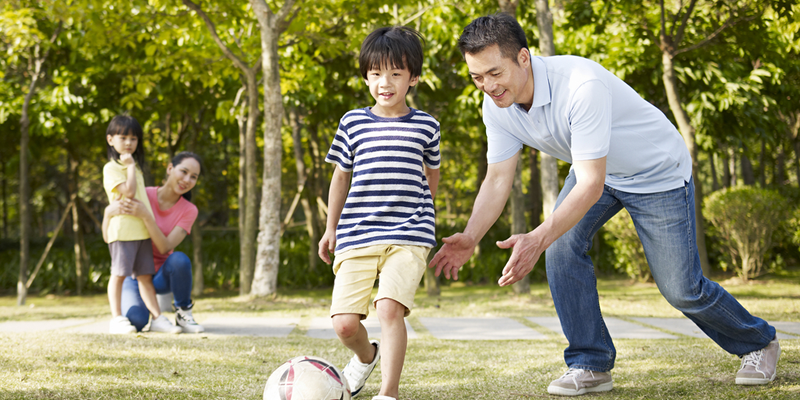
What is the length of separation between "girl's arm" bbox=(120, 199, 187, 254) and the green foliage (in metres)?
6.62

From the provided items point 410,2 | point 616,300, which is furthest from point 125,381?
point 410,2

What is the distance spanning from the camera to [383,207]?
256cm

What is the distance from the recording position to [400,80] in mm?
2686

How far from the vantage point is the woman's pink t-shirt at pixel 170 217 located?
5.00 metres

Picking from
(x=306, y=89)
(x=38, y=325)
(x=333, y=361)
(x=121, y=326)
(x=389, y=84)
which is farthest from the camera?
(x=306, y=89)

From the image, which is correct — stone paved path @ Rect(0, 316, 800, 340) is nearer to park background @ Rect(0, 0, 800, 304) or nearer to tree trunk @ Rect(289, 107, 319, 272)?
park background @ Rect(0, 0, 800, 304)

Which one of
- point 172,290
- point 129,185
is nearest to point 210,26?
point 129,185

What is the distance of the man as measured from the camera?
231 centimetres

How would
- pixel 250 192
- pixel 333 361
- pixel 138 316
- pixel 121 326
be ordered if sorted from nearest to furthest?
pixel 333 361, pixel 121 326, pixel 138 316, pixel 250 192

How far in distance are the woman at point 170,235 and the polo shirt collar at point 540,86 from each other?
3319 mm

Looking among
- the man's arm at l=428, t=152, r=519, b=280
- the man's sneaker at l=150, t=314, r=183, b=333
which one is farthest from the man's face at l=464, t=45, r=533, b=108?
the man's sneaker at l=150, t=314, r=183, b=333

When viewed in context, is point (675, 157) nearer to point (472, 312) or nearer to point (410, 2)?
point (472, 312)

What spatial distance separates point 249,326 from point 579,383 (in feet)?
11.4

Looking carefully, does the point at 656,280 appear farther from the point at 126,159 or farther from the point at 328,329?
the point at 126,159
